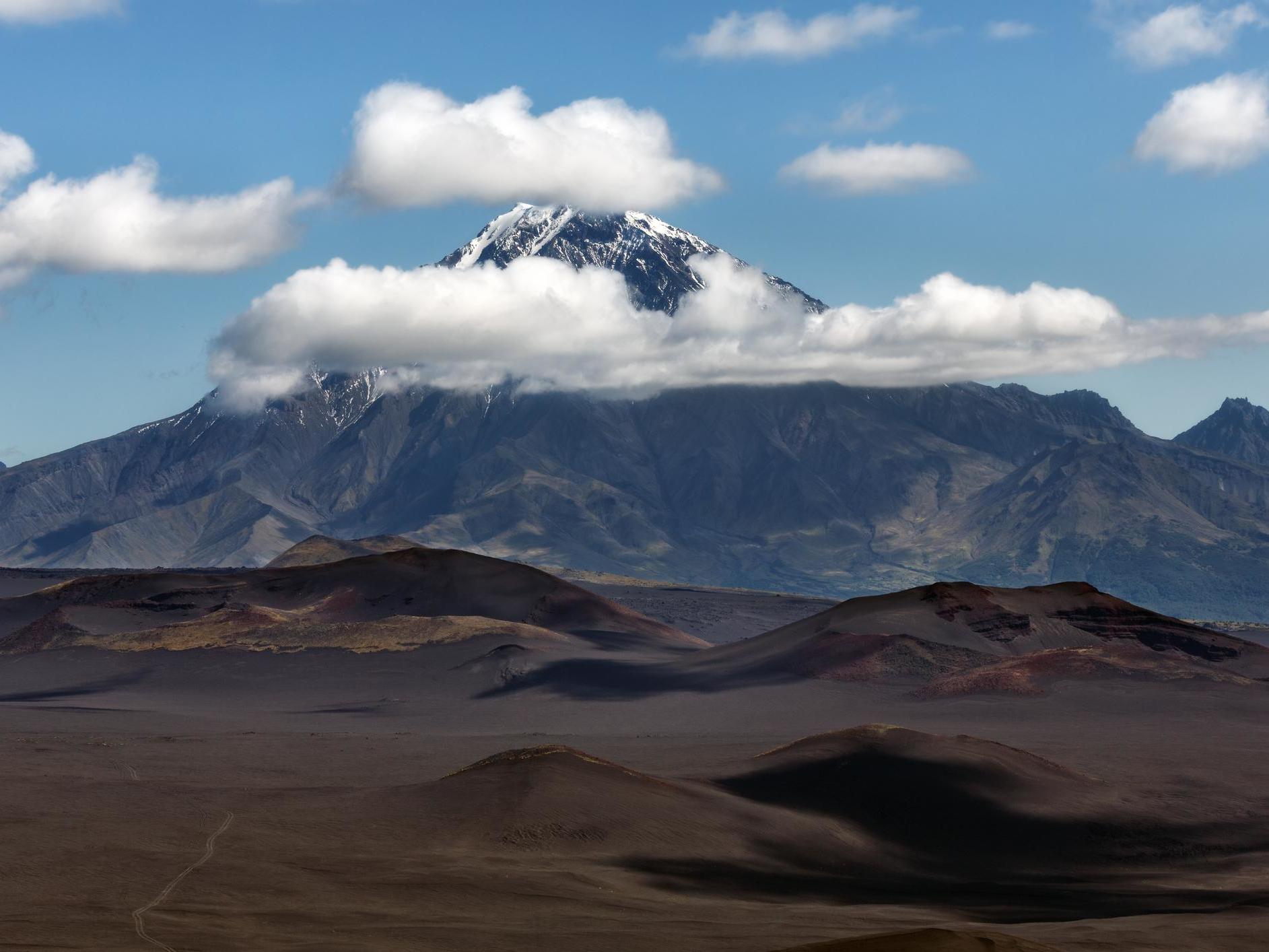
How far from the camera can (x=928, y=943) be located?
1411 inches

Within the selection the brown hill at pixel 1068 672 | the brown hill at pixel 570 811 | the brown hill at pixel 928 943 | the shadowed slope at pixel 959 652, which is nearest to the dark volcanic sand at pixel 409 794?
the brown hill at pixel 570 811

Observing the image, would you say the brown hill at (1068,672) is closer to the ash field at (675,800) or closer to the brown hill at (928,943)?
the ash field at (675,800)

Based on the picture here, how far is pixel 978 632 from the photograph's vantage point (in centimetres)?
16650

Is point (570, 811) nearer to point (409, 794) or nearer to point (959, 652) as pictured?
point (409, 794)

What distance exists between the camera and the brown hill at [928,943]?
35.8m

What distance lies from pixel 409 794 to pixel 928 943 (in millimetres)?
43082

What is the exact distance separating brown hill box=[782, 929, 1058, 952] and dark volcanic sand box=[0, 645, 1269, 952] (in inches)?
404

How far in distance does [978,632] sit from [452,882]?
117 meters

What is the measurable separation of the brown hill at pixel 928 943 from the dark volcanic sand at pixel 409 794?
33.7ft

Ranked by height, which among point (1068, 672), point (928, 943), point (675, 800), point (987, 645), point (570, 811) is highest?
point (928, 943)

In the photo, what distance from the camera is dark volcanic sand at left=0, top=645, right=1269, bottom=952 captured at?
164 ft

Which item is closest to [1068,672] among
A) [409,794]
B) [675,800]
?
[675,800]

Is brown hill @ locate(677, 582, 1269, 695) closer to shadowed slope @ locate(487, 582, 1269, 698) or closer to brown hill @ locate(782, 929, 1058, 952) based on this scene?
shadowed slope @ locate(487, 582, 1269, 698)

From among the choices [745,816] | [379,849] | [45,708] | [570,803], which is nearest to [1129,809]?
[745,816]
